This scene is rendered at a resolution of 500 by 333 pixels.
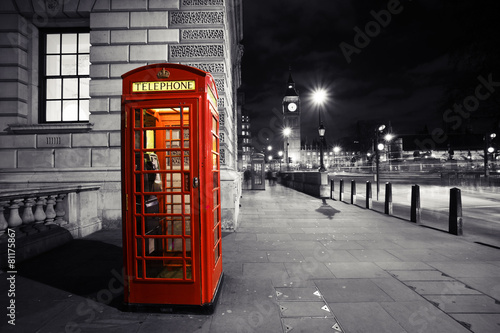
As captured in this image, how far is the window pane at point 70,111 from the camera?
25.1 feet

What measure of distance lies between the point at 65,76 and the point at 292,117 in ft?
315

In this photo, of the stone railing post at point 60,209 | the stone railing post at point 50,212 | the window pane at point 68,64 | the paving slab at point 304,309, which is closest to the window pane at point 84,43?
the window pane at point 68,64

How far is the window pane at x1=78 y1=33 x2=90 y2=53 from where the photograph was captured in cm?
766

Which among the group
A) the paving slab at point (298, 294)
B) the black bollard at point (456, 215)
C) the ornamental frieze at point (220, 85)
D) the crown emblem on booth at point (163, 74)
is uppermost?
the ornamental frieze at point (220, 85)

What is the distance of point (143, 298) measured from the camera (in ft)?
9.98

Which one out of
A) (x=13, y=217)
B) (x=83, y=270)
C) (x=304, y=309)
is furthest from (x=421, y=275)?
(x=13, y=217)

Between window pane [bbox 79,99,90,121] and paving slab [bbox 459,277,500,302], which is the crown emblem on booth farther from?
window pane [bbox 79,99,90,121]

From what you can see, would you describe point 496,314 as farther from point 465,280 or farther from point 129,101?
point 129,101

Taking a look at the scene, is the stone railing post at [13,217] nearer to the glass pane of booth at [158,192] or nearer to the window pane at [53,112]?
the glass pane of booth at [158,192]

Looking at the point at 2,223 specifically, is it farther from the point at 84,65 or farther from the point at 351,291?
the point at 351,291

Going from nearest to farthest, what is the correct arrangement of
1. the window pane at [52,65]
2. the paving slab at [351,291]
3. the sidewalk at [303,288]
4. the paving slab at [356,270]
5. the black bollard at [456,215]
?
1. the sidewalk at [303,288]
2. the paving slab at [351,291]
3. the paving slab at [356,270]
4. the black bollard at [456,215]
5. the window pane at [52,65]

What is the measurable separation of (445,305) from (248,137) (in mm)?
113188


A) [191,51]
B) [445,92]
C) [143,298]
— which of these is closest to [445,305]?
[143,298]

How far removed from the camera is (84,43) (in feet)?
25.2
